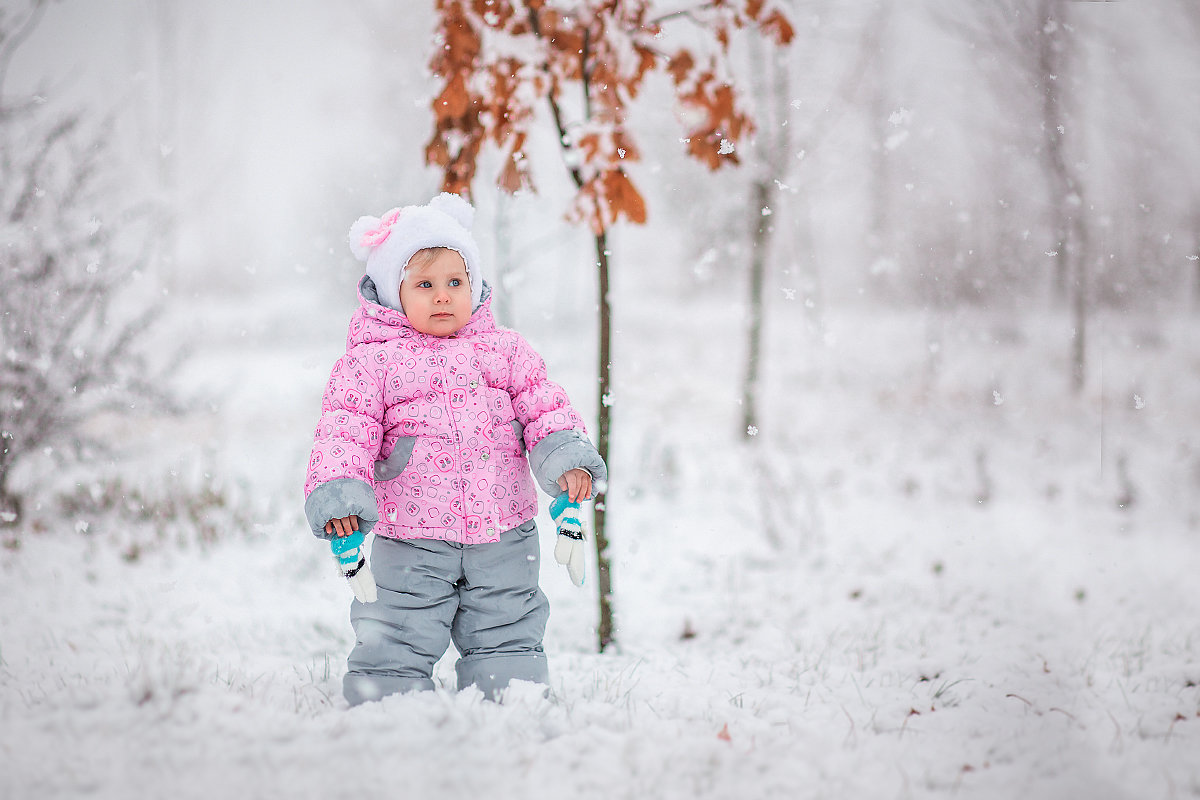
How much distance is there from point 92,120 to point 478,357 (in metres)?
5.34

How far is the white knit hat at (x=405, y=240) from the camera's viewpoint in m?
2.33

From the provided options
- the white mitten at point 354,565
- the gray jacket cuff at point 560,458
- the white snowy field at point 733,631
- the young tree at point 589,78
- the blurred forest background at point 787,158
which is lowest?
the white snowy field at point 733,631

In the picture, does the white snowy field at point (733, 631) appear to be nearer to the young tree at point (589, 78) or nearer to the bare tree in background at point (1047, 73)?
the young tree at point (589, 78)

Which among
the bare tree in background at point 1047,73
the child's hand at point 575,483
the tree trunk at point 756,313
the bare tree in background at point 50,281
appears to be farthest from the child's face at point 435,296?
the bare tree in background at point 1047,73

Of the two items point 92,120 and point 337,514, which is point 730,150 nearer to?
point 337,514

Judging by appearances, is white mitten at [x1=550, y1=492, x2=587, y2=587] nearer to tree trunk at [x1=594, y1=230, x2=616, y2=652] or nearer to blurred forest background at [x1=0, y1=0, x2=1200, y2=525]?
tree trunk at [x1=594, y1=230, x2=616, y2=652]

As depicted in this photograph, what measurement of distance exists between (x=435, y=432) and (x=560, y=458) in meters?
0.44

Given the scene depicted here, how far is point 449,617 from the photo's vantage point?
2.37m

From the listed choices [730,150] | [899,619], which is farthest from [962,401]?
[730,150]

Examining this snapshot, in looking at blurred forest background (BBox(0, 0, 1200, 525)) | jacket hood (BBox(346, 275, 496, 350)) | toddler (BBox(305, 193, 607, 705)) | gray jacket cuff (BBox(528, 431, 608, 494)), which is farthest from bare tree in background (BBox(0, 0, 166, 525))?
gray jacket cuff (BBox(528, 431, 608, 494))

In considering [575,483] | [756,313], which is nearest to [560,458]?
[575,483]

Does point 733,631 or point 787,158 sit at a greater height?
point 787,158

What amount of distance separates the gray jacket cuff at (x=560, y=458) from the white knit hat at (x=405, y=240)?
0.59 metres

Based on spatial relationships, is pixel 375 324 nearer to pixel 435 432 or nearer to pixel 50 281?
pixel 435 432
